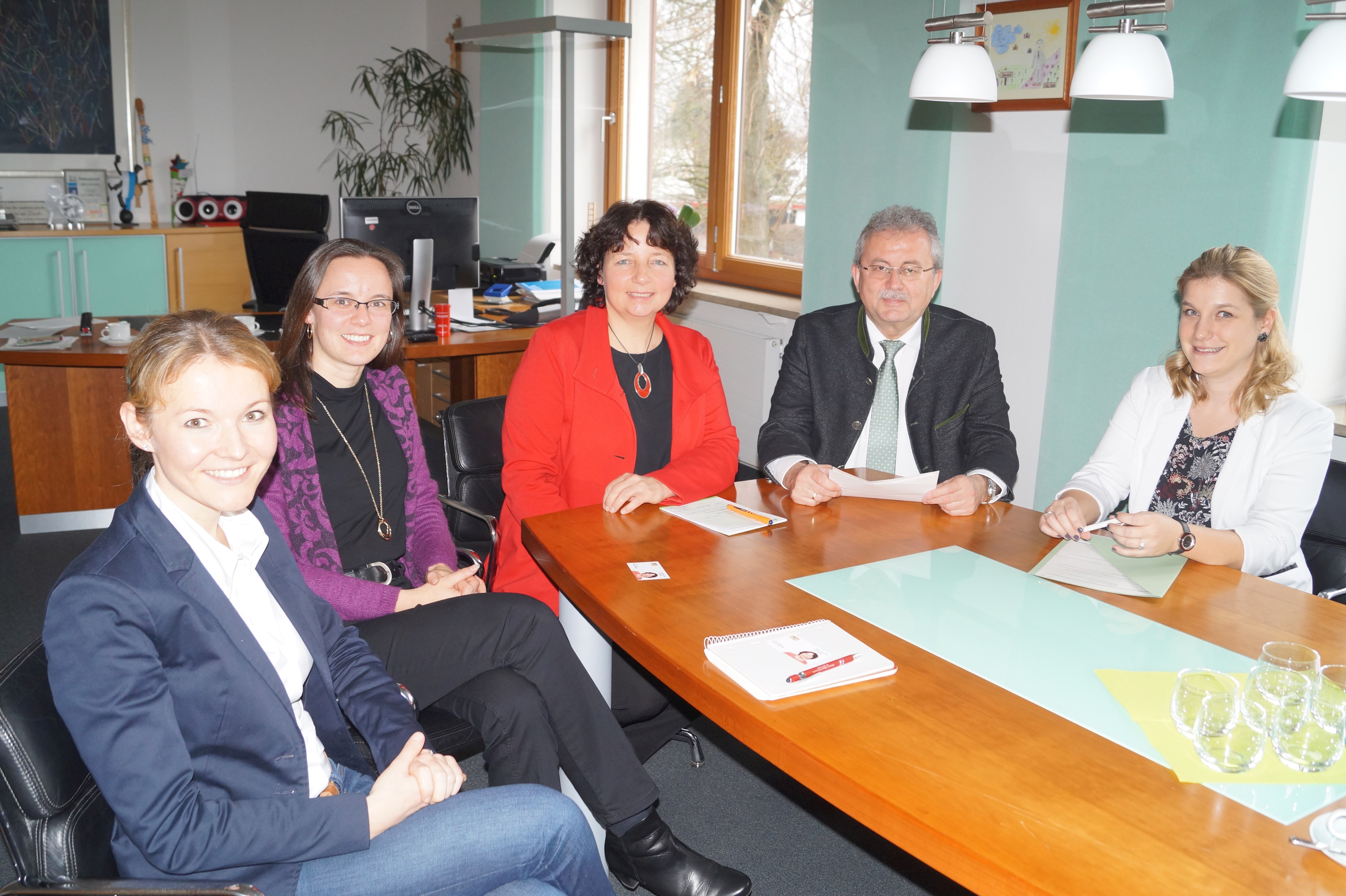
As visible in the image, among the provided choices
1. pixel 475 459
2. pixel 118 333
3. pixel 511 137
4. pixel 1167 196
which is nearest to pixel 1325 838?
Result: pixel 475 459

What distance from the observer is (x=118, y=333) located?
4.04 meters

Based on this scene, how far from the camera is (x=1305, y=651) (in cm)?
132

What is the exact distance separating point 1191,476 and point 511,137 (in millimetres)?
5532

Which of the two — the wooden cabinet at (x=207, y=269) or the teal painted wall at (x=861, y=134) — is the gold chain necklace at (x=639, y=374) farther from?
the wooden cabinet at (x=207, y=269)

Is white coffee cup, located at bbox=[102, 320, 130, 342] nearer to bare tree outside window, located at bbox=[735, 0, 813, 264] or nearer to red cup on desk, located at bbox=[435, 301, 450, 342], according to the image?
red cup on desk, located at bbox=[435, 301, 450, 342]

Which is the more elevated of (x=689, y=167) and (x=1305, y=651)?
(x=689, y=167)

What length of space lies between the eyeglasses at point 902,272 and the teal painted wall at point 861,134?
5.10 ft

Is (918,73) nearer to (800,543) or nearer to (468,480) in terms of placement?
(800,543)

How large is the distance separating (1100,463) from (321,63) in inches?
260

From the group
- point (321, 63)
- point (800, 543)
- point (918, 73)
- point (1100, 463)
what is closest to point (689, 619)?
point (800, 543)

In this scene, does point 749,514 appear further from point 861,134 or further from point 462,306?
point 462,306

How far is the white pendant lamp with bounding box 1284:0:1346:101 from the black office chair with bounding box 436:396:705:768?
6.25 ft

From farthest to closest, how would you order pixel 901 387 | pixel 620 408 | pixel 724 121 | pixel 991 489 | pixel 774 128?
pixel 724 121, pixel 774 128, pixel 901 387, pixel 620 408, pixel 991 489

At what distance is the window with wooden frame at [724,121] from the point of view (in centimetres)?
509
